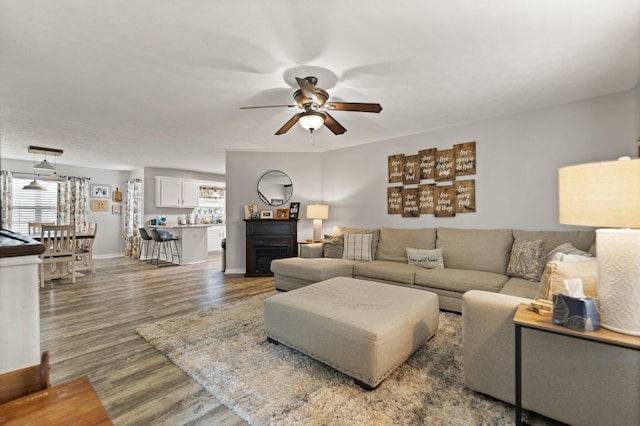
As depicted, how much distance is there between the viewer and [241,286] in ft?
14.8

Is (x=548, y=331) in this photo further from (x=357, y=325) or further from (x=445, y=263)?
(x=445, y=263)

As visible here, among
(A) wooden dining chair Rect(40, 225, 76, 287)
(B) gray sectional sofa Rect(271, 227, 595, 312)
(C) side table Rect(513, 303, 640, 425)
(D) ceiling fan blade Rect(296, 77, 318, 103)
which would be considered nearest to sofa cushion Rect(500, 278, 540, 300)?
(B) gray sectional sofa Rect(271, 227, 595, 312)

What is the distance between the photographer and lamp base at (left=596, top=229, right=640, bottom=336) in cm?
115

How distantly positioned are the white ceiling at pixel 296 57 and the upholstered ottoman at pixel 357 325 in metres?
1.96

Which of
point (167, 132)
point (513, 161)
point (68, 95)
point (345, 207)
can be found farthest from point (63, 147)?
point (513, 161)

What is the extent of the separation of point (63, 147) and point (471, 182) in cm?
690

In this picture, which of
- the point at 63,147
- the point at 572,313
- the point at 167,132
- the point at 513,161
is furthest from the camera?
the point at 63,147

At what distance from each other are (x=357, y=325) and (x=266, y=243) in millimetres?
3593

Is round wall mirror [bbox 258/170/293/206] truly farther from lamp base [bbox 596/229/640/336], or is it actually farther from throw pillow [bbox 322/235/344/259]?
lamp base [bbox 596/229/640/336]

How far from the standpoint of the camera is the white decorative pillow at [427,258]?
144 inches

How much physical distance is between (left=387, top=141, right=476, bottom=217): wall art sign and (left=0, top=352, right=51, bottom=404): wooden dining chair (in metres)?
4.20

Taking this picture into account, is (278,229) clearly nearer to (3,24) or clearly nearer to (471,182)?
(471,182)

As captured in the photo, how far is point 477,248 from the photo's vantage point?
3.54 m

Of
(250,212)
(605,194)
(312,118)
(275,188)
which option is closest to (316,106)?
(312,118)
